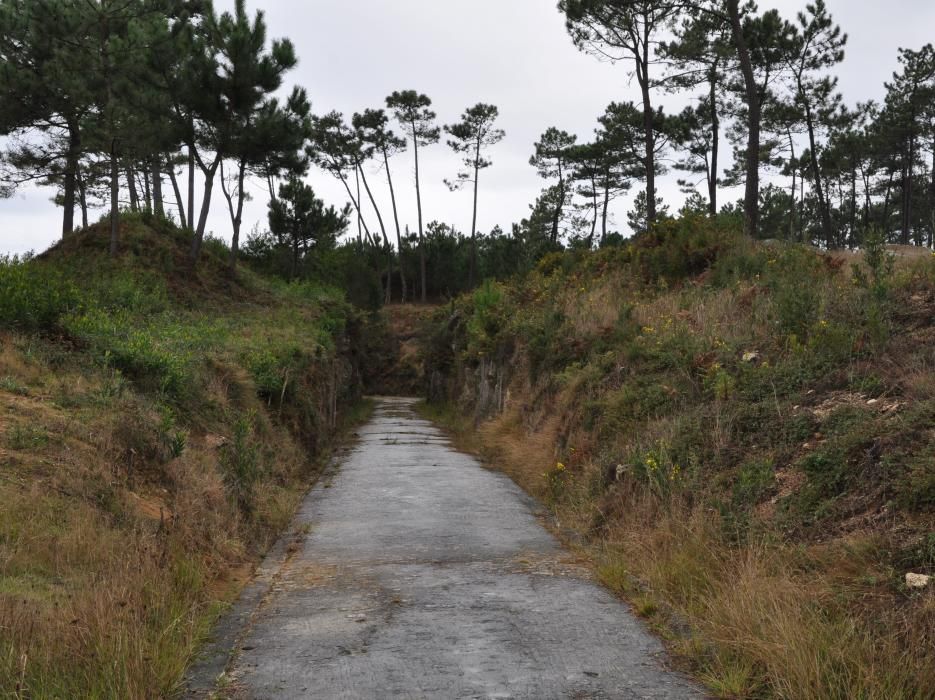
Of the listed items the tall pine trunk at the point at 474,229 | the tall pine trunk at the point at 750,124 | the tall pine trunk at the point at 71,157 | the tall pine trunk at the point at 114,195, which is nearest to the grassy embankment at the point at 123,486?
the tall pine trunk at the point at 114,195

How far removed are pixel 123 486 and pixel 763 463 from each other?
5.67m

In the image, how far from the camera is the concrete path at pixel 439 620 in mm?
4523

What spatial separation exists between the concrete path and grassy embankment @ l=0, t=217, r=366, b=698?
1.90 ft

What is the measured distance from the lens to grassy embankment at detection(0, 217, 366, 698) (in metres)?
4.31

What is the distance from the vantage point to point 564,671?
15.4 feet

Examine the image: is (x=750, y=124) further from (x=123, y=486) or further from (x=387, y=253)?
(x=387, y=253)

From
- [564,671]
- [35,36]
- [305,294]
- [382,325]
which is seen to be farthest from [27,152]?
[564,671]

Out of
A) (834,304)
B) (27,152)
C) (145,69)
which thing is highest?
(145,69)

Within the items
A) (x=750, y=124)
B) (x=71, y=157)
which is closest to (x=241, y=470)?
(x=750, y=124)

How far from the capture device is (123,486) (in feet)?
22.6

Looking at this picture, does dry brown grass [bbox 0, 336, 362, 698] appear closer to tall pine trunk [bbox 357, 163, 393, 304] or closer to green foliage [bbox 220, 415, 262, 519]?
green foliage [bbox 220, 415, 262, 519]

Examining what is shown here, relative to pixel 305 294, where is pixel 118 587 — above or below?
below

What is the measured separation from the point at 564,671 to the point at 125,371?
757cm

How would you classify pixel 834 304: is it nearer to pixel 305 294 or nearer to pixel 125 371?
pixel 125 371
